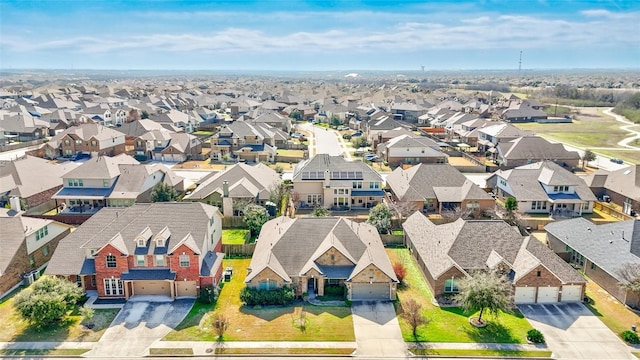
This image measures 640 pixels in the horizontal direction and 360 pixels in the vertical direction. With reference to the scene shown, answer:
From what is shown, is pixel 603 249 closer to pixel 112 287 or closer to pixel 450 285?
pixel 450 285

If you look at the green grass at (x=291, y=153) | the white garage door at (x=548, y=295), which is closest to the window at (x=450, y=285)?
the white garage door at (x=548, y=295)

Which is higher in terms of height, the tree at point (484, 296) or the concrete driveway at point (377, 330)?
the tree at point (484, 296)

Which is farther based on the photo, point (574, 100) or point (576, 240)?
point (574, 100)

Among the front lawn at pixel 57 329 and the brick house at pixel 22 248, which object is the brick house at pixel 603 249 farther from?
the brick house at pixel 22 248

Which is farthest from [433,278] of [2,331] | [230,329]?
[2,331]

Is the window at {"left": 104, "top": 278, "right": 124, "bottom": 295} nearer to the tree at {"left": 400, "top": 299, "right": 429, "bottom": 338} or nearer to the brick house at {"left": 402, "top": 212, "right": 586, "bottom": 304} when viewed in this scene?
the tree at {"left": 400, "top": 299, "right": 429, "bottom": 338}

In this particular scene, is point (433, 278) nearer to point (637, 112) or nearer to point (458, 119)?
point (458, 119)

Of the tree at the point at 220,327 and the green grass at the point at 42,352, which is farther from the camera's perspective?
the tree at the point at 220,327
